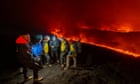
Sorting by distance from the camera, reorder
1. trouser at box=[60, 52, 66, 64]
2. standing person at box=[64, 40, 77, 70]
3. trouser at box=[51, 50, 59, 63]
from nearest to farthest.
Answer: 1. standing person at box=[64, 40, 77, 70]
2. trouser at box=[60, 52, 66, 64]
3. trouser at box=[51, 50, 59, 63]

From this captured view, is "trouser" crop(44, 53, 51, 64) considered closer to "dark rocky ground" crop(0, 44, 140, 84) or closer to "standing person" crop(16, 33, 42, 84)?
"dark rocky ground" crop(0, 44, 140, 84)

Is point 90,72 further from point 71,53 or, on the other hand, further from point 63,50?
point 63,50

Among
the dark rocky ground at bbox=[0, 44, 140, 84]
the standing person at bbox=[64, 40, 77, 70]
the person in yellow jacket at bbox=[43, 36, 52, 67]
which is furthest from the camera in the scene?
the person in yellow jacket at bbox=[43, 36, 52, 67]

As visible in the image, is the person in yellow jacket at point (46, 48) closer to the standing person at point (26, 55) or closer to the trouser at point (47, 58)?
the trouser at point (47, 58)

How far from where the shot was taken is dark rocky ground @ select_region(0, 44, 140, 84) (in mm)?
11984

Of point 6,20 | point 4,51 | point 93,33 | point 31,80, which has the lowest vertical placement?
point 31,80

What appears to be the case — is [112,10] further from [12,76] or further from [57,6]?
[12,76]

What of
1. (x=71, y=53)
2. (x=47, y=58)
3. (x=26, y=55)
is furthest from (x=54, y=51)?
(x=26, y=55)

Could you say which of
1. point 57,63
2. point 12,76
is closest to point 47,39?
point 57,63

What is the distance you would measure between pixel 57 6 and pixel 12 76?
1817cm

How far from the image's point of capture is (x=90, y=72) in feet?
43.9

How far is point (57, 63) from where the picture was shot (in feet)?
52.2

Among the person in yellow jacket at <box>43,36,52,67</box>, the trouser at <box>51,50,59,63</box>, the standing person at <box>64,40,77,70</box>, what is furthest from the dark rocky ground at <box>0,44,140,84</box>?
the trouser at <box>51,50,59,63</box>

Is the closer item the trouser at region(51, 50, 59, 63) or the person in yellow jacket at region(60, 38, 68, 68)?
the person in yellow jacket at region(60, 38, 68, 68)
